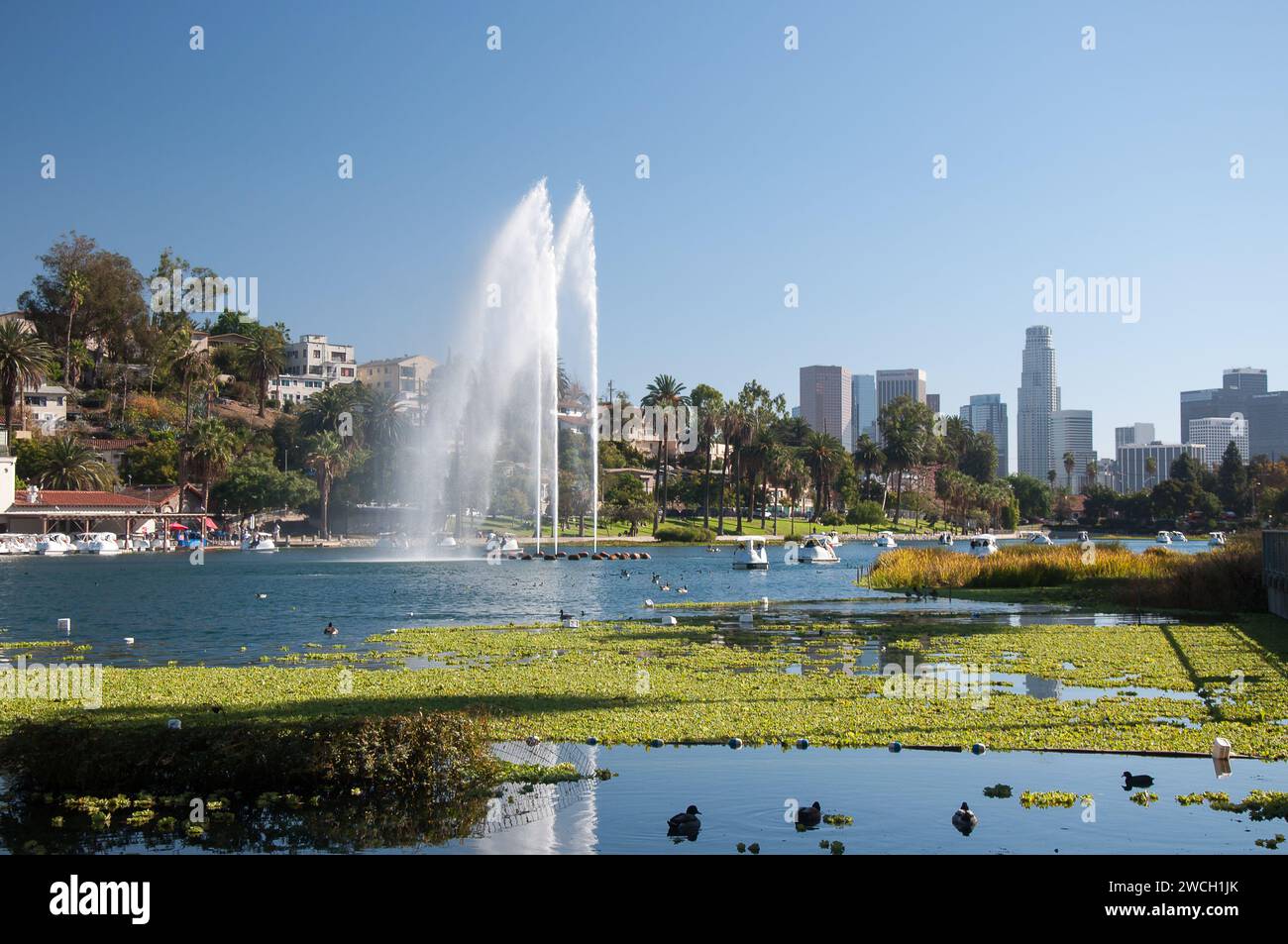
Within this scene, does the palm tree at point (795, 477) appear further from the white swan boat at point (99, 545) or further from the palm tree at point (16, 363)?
the palm tree at point (16, 363)

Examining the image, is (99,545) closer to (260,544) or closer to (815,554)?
(260,544)

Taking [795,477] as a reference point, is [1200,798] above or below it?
below

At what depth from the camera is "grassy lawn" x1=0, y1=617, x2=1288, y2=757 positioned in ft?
66.4

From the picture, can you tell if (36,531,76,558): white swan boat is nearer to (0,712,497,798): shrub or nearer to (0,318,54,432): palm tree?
(0,318,54,432): palm tree

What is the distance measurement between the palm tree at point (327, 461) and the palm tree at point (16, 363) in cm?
3507

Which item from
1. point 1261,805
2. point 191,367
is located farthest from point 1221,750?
point 191,367

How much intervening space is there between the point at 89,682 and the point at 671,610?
→ 2888 centimetres

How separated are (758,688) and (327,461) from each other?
139m

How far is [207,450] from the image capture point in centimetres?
15138

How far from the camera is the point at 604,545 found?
143875mm

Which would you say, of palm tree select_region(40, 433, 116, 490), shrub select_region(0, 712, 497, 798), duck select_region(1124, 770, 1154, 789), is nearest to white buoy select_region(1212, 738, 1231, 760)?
duck select_region(1124, 770, 1154, 789)
